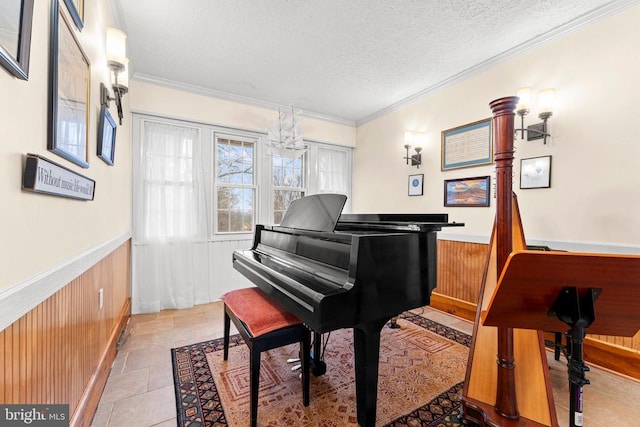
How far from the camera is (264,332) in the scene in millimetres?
1465

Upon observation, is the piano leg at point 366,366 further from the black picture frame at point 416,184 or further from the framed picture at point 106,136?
the black picture frame at point 416,184

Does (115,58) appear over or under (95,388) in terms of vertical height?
over

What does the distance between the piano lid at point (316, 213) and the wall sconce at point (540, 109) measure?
6.28ft

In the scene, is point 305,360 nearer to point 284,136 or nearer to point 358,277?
point 358,277

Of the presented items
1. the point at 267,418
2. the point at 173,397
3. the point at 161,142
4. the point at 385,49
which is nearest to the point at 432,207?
the point at 385,49

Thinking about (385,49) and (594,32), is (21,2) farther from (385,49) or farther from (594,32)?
(594,32)

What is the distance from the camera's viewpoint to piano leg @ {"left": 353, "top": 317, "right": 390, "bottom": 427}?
1365 mm

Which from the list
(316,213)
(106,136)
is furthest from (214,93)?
(316,213)

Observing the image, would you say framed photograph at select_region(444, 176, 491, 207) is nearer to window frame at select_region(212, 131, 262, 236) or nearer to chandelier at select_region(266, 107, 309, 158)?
chandelier at select_region(266, 107, 309, 158)

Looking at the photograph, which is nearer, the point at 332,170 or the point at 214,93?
the point at 214,93

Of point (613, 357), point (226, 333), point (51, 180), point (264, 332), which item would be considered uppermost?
point (51, 180)

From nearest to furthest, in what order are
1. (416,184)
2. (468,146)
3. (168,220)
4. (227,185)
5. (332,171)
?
(468,146), (168,220), (416,184), (227,185), (332,171)

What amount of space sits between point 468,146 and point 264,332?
285 cm

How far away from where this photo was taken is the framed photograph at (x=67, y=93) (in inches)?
39.4
